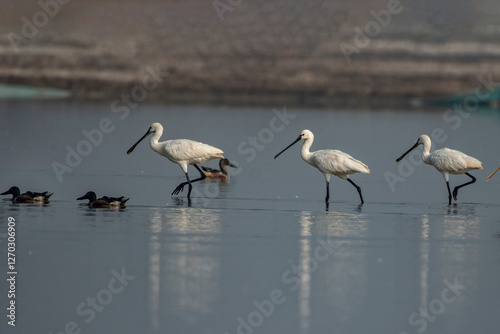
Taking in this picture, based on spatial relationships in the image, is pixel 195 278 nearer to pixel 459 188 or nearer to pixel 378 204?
pixel 378 204

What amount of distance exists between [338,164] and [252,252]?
→ 4.06m

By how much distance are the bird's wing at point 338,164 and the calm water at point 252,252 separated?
45 cm

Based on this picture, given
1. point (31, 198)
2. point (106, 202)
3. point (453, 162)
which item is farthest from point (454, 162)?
point (31, 198)

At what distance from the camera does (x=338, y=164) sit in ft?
44.3

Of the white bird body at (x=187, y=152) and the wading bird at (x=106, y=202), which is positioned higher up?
the white bird body at (x=187, y=152)

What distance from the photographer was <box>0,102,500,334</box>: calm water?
7.61m

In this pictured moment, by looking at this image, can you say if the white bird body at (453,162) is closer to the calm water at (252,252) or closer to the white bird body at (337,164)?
the calm water at (252,252)

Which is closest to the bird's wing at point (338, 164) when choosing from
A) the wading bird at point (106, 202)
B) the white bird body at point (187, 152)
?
the white bird body at point (187, 152)

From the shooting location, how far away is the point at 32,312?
7578 mm

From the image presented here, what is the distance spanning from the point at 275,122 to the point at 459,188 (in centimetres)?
1772

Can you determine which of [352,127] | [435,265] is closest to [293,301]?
[435,265]

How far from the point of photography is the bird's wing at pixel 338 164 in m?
13.4

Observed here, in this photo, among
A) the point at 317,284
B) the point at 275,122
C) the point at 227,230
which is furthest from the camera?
the point at 275,122

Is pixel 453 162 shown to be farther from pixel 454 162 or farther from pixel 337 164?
pixel 337 164
